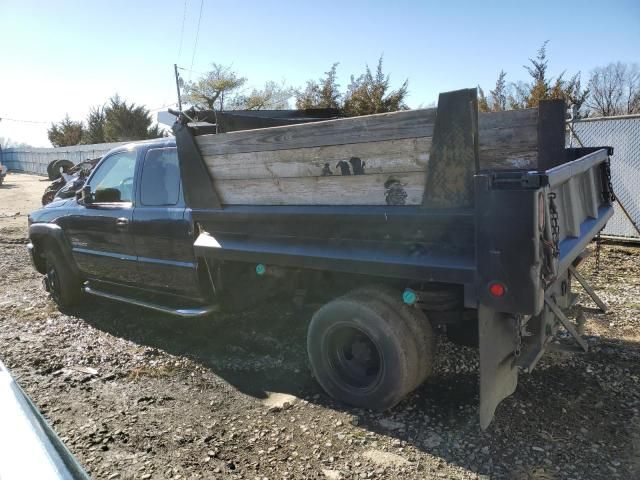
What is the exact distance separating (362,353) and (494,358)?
912 mm

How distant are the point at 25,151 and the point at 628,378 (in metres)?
49.4

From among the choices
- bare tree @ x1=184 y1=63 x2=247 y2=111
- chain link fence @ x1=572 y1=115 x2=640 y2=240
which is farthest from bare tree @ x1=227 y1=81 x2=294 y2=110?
chain link fence @ x1=572 y1=115 x2=640 y2=240

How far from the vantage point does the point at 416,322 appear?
3.08 m

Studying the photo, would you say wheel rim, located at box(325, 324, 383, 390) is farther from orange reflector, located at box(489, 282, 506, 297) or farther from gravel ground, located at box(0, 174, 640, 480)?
orange reflector, located at box(489, 282, 506, 297)

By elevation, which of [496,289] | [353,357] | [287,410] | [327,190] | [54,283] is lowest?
[287,410]

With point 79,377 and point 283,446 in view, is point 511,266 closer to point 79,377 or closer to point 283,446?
point 283,446

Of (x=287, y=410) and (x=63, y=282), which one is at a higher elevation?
(x=63, y=282)

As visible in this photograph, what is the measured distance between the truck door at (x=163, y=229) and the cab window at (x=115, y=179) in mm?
275

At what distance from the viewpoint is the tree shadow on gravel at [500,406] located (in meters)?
2.70

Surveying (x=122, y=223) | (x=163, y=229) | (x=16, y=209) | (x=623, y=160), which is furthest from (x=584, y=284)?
(x=16, y=209)

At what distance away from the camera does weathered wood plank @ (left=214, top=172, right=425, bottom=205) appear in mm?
2867

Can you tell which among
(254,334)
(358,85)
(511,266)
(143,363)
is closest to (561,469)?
(511,266)

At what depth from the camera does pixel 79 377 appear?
4.05 m

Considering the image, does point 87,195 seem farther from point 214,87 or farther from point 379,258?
point 214,87
